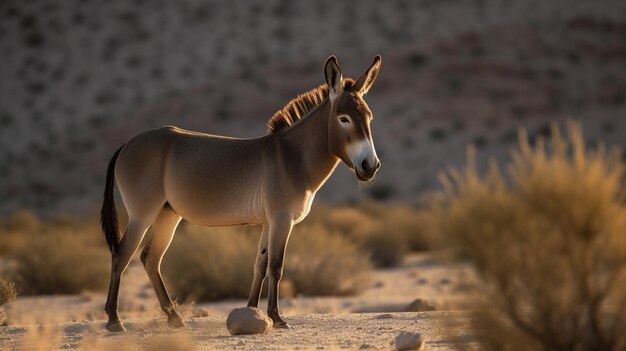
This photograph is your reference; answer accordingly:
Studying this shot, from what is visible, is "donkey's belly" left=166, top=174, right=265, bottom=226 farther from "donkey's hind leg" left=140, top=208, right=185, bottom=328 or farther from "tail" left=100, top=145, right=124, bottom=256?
"tail" left=100, top=145, right=124, bottom=256

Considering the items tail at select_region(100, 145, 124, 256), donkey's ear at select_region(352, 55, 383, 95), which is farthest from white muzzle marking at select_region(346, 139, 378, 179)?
tail at select_region(100, 145, 124, 256)

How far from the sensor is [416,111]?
138 ft

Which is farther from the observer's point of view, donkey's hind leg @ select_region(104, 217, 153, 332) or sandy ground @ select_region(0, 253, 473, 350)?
donkey's hind leg @ select_region(104, 217, 153, 332)

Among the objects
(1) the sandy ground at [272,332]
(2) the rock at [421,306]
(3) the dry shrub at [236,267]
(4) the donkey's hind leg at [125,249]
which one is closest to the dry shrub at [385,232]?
(3) the dry shrub at [236,267]

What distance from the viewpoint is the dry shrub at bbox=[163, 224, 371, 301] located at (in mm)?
14273

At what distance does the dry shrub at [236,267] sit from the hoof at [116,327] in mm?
5287

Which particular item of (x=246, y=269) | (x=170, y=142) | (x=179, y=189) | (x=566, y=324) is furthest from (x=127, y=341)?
(x=246, y=269)

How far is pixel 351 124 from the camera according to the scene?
7.96 metres

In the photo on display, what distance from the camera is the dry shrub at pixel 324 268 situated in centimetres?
1484

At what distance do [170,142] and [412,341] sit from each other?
12.0 ft

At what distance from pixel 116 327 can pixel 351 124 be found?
9.70 feet

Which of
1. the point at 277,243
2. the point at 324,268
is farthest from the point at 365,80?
the point at 324,268

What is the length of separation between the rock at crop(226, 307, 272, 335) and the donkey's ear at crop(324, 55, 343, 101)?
2.18 metres

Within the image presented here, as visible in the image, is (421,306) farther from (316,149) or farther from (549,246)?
(549,246)
